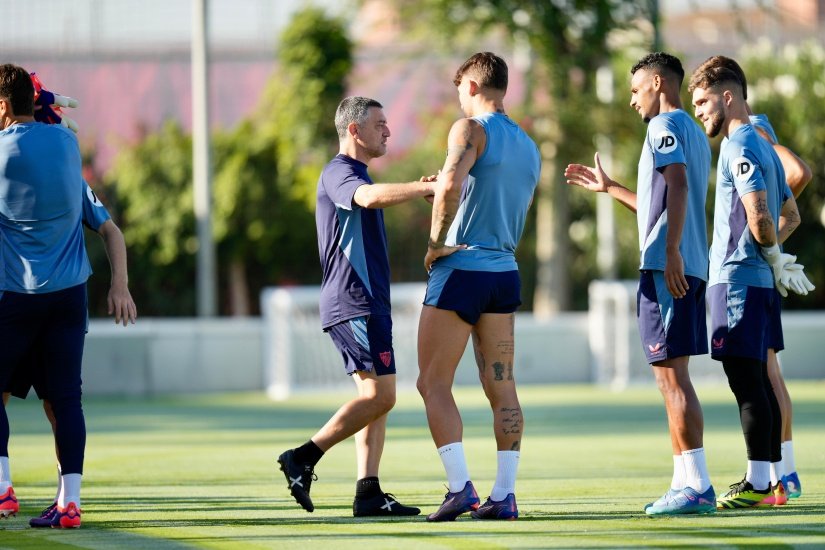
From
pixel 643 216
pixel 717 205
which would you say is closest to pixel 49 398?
pixel 643 216

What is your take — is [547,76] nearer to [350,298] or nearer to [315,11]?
[315,11]

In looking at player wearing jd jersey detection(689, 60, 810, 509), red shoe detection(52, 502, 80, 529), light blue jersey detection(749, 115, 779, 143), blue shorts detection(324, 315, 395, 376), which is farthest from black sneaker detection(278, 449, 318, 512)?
light blue jersey detection(749, 115, 779, 143)

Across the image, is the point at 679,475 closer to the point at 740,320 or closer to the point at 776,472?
the point at 776,472

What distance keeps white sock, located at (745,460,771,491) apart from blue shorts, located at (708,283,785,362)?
20.3 inches

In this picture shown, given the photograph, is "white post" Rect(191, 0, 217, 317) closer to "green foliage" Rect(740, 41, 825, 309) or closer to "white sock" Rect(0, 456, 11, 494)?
"green foliage" Rect(740, 41, 825, 309)

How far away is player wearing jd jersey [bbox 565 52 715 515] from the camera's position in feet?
24.7

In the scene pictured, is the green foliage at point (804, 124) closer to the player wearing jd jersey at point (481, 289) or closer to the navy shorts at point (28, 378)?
the player wearing jd jersey at point (481, 289)

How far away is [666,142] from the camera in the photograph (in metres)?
7.58

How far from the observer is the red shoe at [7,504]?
25.7 ft

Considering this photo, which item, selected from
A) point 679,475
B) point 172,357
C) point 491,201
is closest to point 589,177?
point 491,201

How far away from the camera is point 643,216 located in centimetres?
Result: 772

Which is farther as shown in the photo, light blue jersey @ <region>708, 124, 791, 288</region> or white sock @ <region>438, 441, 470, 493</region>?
light blue jersey @ <region>708, 124, 791, 288</region>

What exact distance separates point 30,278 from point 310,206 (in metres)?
22.8

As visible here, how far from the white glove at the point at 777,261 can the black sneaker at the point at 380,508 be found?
2.16 metres
